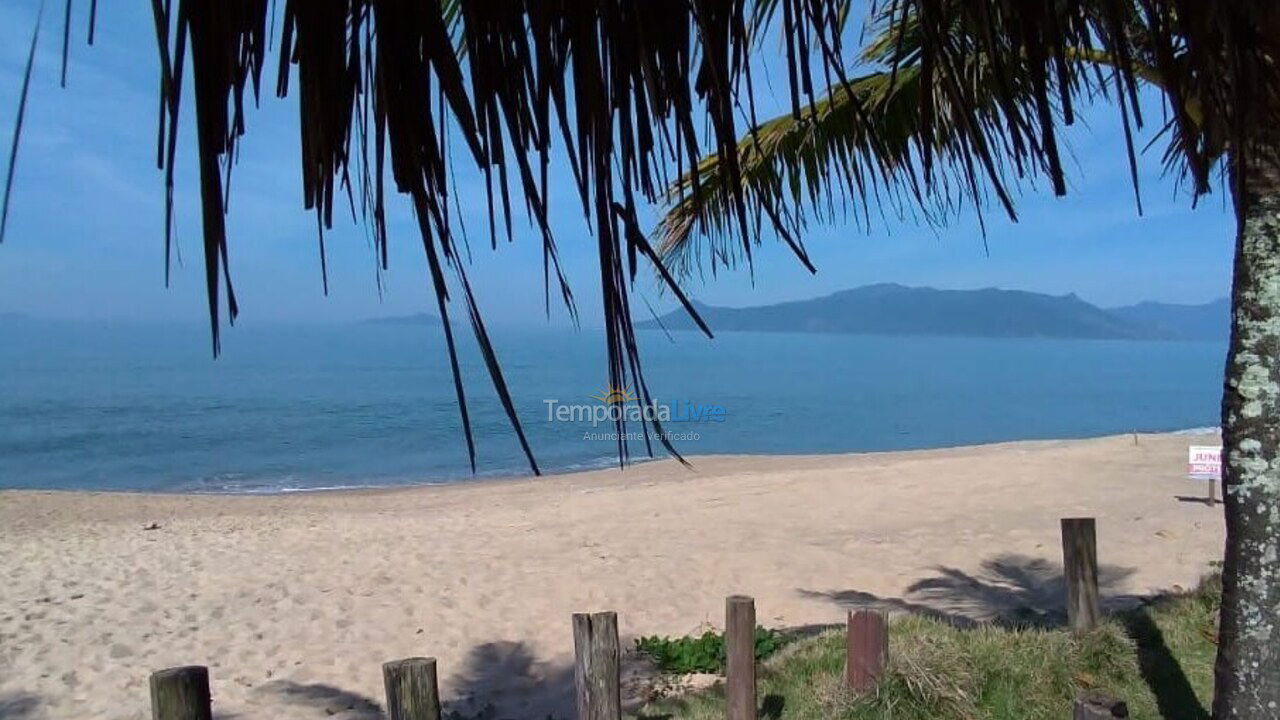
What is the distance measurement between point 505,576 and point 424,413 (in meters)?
37.3

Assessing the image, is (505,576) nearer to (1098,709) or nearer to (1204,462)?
(1204,462)

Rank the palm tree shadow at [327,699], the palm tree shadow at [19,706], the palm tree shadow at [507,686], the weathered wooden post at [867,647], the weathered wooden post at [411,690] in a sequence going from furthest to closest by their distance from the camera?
1. the palm tree shadow at [19,706]
2. the palm tree shadow at [327,699]
3. the palm tree shadow at [507,686]
4. the weathered wooden post at [867,647]
5. the weathered wooden post at [411,690]

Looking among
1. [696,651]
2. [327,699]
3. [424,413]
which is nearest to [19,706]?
[327,699]

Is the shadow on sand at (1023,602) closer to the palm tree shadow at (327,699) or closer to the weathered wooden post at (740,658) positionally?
the weathered wooden post at (740,658)

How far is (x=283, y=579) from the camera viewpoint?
26.5 ft

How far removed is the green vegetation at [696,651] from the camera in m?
5.12

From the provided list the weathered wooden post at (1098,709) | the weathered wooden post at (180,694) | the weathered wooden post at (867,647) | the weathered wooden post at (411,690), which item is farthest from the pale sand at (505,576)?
the weathered wooden post at (1098,709)

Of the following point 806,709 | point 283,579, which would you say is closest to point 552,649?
point 806,709

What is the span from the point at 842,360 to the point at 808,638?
109103 millimetres

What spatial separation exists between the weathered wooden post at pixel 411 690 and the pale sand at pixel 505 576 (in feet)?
9.26

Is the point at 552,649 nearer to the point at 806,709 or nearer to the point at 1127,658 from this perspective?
the point at 806,709

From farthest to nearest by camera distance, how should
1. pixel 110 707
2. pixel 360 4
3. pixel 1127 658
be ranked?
pixel 110 707
pixel 1127 658
pixel 360 4

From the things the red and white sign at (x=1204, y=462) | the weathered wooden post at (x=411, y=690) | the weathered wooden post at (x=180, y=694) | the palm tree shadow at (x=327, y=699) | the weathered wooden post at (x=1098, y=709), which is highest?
the weathered wooden post at (x=180, y=694)

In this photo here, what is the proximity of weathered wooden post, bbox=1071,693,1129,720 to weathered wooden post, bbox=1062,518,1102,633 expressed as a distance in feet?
9.14
